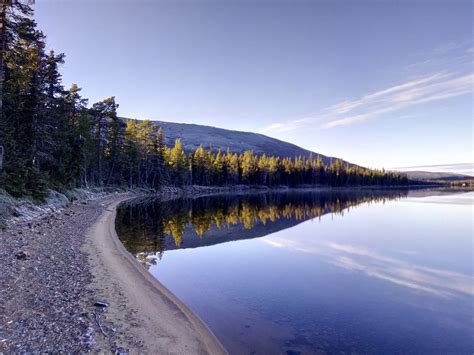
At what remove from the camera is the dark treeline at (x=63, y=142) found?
68.2 ft

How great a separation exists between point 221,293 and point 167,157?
250 feet

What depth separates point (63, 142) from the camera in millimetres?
35969

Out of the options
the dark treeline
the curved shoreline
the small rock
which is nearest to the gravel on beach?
the small rock

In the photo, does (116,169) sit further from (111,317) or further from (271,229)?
(111,317)

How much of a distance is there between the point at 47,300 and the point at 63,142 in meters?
33.2

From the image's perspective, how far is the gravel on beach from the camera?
6031mm

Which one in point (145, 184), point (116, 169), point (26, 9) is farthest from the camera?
point (145, 184)

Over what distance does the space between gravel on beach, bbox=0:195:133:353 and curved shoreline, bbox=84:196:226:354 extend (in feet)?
1.40

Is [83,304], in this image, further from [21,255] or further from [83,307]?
[21,255]

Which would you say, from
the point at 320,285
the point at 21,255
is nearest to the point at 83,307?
the point at 21,255

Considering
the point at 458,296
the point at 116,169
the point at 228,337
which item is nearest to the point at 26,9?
the point at 228,337

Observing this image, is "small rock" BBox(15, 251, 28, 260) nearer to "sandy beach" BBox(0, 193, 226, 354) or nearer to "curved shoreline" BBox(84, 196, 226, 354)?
"sandy beach" BBox(0, 193, 226, 354)

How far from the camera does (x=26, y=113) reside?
2805cm

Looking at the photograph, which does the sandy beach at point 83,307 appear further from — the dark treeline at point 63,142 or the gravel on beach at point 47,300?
the dark treeline at point 63,142
